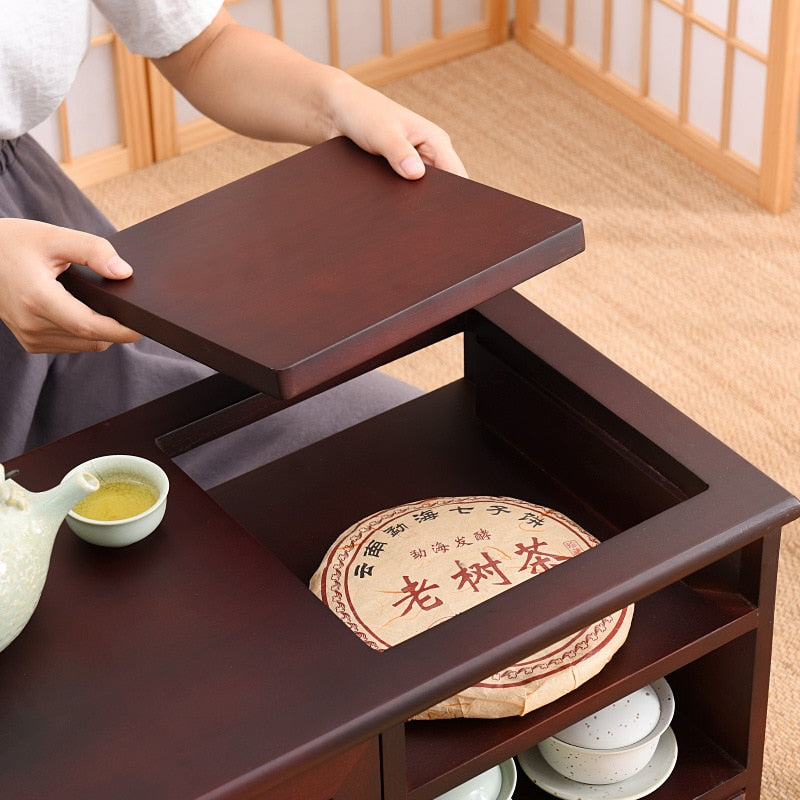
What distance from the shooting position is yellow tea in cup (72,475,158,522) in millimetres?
962

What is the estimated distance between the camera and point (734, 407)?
81.0 inches

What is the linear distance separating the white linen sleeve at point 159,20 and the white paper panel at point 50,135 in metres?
1.17

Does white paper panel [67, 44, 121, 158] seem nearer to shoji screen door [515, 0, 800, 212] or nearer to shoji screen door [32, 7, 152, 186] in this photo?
shoji screen door [32, 7, 152, 186]

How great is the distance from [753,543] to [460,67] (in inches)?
83.7

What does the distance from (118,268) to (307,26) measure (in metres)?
1.92

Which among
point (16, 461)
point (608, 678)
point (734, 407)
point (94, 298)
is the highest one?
point (94, 298)

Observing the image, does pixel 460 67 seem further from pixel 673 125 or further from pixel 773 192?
pixel 773 192

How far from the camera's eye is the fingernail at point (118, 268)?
1.00 meters

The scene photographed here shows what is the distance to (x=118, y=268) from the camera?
1005mm

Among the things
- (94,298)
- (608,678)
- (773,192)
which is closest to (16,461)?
(94,298)

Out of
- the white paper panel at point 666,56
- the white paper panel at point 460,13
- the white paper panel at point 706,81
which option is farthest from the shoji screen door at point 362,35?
the white paper panel at point 706,81

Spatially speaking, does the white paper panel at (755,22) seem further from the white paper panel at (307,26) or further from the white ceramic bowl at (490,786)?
the white ceramic bowl at (490,786)

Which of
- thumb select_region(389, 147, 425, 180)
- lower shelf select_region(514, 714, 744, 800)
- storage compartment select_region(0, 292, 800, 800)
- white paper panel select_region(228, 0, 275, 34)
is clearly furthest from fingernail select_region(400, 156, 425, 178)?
white paper panel select_region(228, 0, 275, 34)

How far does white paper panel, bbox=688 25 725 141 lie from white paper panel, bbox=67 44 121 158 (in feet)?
3.57
